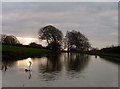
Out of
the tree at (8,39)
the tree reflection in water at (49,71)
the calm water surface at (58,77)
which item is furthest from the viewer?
the tree at (8,39)

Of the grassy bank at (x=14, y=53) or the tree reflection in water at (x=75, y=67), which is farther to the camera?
the grassy bank at (x=14, y=53)

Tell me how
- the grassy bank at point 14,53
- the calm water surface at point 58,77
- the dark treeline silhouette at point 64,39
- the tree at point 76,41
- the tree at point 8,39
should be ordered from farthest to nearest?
the tree at point 76,41, the tree at point 8,39, the dark treeline silhouette at point 64,39, the grassy bank at point 14,53, the calm water surface at point 58,77

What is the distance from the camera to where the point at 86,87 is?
509 inches

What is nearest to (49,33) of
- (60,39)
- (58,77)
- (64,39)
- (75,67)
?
(60,39)

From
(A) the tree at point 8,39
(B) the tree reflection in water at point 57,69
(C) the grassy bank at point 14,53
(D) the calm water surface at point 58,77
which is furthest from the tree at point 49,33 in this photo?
→ (D) the calm water surface at point 58,77

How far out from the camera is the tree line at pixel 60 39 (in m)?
87.0

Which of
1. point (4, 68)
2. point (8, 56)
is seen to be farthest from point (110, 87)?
point (8, 56)

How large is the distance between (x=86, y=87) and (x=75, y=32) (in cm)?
9494

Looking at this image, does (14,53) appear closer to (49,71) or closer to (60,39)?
(49,71)

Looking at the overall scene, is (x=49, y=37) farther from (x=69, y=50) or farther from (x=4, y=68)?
(x=4, y=68)

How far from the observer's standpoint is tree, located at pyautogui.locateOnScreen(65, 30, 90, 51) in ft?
336

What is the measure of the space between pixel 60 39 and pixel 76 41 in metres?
17.6

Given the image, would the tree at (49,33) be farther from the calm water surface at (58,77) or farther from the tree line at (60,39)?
the calm water surface at (58,77)

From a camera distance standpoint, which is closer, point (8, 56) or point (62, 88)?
point (62, 88)
